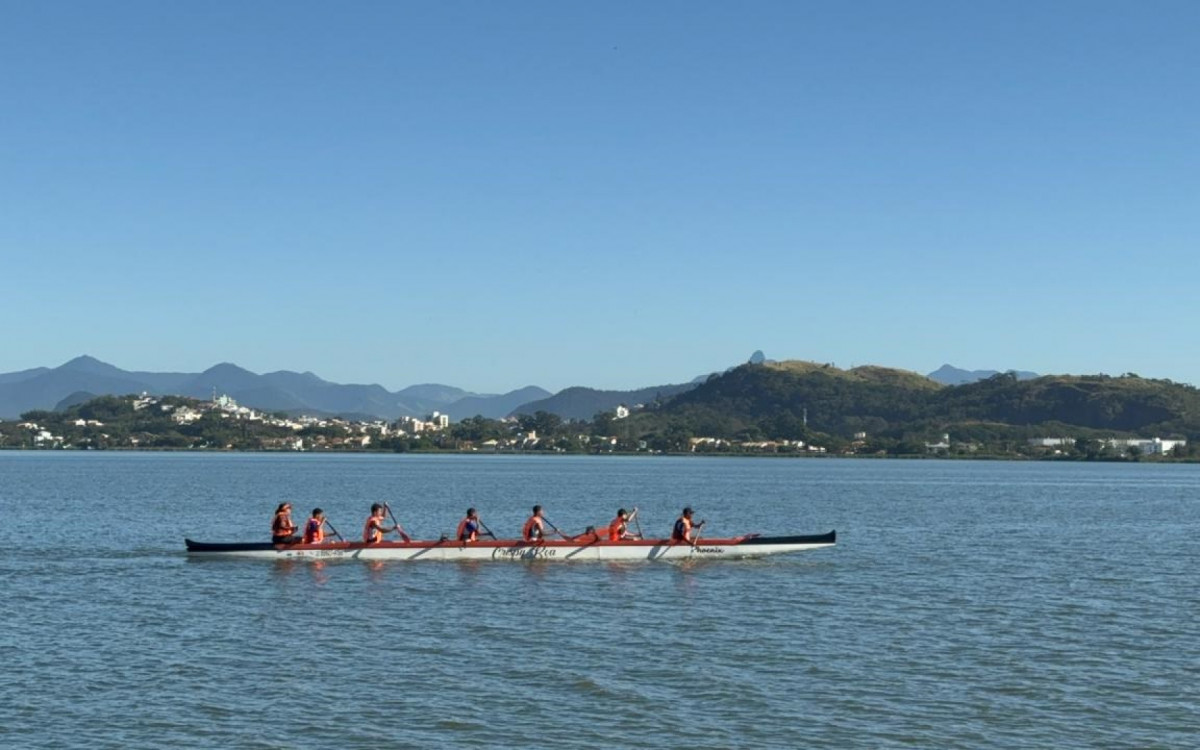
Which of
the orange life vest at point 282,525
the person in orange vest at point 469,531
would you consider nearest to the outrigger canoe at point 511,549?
the person in orange vest at point 469,531

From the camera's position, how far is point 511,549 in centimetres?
5097

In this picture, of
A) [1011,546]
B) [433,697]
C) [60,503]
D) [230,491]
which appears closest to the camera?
[433,697]

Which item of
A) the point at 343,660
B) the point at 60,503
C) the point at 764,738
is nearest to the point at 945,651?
the point at 764,738

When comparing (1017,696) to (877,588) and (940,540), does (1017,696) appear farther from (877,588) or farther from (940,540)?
(940,540)

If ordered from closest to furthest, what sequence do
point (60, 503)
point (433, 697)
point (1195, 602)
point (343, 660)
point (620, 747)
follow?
point (620, 747) < point (433, 697) < point (343, 660) < point (1195, 602) < point (60, 503)

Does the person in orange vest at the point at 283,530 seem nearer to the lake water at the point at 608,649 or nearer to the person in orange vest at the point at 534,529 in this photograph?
the lake water at the point at 608,649

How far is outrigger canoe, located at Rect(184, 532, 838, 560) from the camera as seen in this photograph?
5012 cm

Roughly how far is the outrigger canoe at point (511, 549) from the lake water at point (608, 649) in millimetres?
596

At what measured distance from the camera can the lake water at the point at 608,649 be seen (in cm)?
2422

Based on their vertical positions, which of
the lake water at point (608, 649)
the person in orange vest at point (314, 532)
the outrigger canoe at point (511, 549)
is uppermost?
the person in orange vest at point (314, 532)

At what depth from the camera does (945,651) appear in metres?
31.8

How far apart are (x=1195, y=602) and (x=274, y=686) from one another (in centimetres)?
2871

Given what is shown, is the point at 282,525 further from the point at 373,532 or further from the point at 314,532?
the point at 373,532

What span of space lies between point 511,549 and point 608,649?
19235 millimetres
